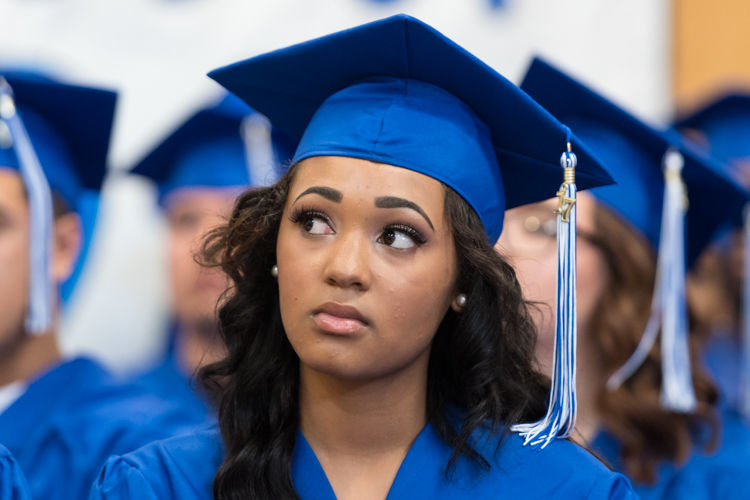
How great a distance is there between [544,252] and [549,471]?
94cm

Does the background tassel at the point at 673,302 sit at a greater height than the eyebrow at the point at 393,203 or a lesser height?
lesser

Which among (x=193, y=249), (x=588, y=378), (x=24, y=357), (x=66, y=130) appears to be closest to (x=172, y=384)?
(x=193, y=249)

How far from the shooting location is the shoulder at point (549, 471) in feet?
5.70

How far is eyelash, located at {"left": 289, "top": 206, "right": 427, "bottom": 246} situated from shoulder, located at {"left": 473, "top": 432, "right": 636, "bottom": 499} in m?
0.40

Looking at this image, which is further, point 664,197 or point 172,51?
point 172,51

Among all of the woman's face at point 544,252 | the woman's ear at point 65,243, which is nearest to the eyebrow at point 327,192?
the woman's face at point 544,252

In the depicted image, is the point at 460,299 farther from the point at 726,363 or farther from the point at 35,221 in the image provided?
the point at 726,363

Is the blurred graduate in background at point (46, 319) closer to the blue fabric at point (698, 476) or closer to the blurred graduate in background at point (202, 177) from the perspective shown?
the blurred graduate in background at point (202, 177)

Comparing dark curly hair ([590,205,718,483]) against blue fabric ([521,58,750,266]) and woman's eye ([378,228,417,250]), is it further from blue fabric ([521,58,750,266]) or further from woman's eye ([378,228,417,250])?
woman's eye ([378,228,417,250])

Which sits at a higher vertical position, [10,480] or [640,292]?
[10,480]

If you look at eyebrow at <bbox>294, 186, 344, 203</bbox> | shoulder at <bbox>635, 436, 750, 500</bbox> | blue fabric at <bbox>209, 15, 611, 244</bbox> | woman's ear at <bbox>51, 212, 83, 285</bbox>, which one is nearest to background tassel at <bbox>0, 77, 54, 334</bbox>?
woman's ear at <bbox>51, 212, 83, 285</bbox>

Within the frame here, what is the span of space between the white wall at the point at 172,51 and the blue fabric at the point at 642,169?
3.86 ft

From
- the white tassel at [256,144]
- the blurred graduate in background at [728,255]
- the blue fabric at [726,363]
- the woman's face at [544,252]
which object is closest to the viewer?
the woman's face at [544,252]

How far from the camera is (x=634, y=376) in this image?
9.39 ft
